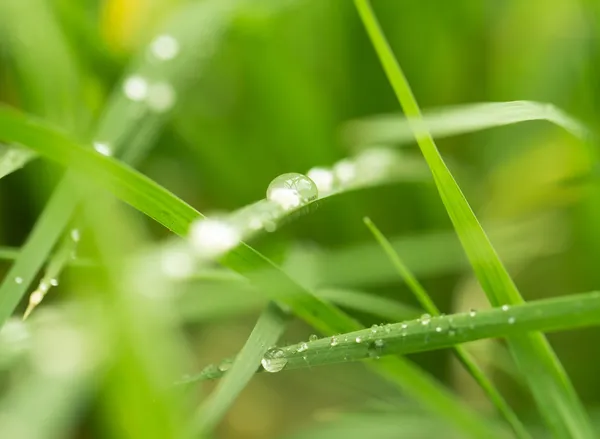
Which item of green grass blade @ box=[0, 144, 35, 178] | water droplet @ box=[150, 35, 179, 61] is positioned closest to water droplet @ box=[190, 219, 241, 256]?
green grass blade @ box=[0, 144, 35, 178]

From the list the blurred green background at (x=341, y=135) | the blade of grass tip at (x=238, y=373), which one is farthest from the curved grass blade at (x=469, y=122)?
the blade of grass tip at (x=238, y=373)

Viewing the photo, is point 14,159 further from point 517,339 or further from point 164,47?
point 517,339

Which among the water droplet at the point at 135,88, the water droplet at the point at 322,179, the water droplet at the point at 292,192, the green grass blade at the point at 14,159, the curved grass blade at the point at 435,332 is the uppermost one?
the water droplet at the point at 135,88

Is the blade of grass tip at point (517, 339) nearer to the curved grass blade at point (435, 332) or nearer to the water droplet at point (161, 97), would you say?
the curved grass blade at point (435, 332)

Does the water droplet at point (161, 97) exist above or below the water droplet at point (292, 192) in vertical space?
above

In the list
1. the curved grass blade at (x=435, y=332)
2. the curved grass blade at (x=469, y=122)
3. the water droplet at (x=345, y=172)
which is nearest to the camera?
the curved grass blade at (x=435, y=332)

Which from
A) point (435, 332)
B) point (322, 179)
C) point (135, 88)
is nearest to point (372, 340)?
point (435, 332)

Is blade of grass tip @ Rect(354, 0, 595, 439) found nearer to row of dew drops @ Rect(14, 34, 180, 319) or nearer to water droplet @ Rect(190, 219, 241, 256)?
water droplet @ Rect(190, 219, 241, 256)
